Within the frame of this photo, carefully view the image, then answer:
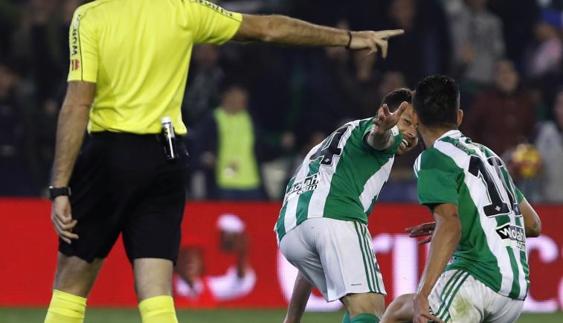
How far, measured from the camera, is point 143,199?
636 cm

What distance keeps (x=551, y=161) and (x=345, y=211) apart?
24.1 feet

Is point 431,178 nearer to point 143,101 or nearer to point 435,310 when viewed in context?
point 435,310

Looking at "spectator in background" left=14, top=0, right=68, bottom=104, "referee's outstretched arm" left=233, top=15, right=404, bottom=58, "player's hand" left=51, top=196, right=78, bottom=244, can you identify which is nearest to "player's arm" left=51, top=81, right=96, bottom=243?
"player's hand" left=51, top=196, right=78, bottom=244

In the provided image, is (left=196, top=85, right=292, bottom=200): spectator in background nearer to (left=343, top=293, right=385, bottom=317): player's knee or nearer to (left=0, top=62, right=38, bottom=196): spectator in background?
(left=0, top=62, right=38, bottom=196): spectator in background

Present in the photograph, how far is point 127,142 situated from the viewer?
6301 mm

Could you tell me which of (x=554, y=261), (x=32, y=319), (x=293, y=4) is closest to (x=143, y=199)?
(x=32, y=319)

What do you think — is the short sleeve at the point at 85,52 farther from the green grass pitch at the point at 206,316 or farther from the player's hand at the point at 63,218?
the green grass pitch at the point at 206,316

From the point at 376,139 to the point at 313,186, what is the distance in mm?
573

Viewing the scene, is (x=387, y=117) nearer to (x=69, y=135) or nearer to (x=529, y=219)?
(x=529, y=219)

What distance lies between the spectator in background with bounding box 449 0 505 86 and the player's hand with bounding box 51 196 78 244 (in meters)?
9.07

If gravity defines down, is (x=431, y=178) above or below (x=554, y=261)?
above

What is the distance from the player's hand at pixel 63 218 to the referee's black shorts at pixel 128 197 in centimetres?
9

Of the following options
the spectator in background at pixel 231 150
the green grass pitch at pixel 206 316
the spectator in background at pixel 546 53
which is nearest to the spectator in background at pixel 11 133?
the spectator in background at pixel 231 150

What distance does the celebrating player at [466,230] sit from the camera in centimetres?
615
